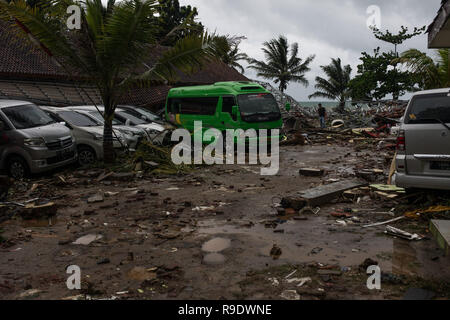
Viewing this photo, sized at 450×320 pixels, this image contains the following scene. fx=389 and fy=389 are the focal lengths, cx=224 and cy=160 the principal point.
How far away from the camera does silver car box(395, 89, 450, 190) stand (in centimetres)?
585

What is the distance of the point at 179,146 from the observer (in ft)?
41.2

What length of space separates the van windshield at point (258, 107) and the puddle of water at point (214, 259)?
30.7 ft

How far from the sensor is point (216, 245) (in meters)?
5.35

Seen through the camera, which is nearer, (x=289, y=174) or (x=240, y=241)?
(x=240, y=241)

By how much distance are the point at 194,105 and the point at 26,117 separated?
6.89 metres

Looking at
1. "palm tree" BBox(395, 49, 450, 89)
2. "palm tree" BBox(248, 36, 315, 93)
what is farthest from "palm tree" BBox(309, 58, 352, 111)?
"palm tree" BBox(395, 49, 450, 89)

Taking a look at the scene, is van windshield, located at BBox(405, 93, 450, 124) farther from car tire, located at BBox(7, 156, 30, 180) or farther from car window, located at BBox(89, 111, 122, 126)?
car window, located at BBox(89, 111, 122, 126)

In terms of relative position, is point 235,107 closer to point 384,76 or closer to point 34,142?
point 34,142

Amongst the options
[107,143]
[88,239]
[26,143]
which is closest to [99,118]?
[107,143]

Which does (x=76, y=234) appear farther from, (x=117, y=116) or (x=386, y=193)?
(x=117, y=116)

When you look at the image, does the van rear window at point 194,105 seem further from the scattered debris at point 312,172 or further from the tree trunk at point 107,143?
the scattered debris at point 312,172

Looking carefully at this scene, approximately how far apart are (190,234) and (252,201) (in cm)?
226

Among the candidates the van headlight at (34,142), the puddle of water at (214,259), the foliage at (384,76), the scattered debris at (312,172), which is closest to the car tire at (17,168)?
the van headlight at (34,142)
